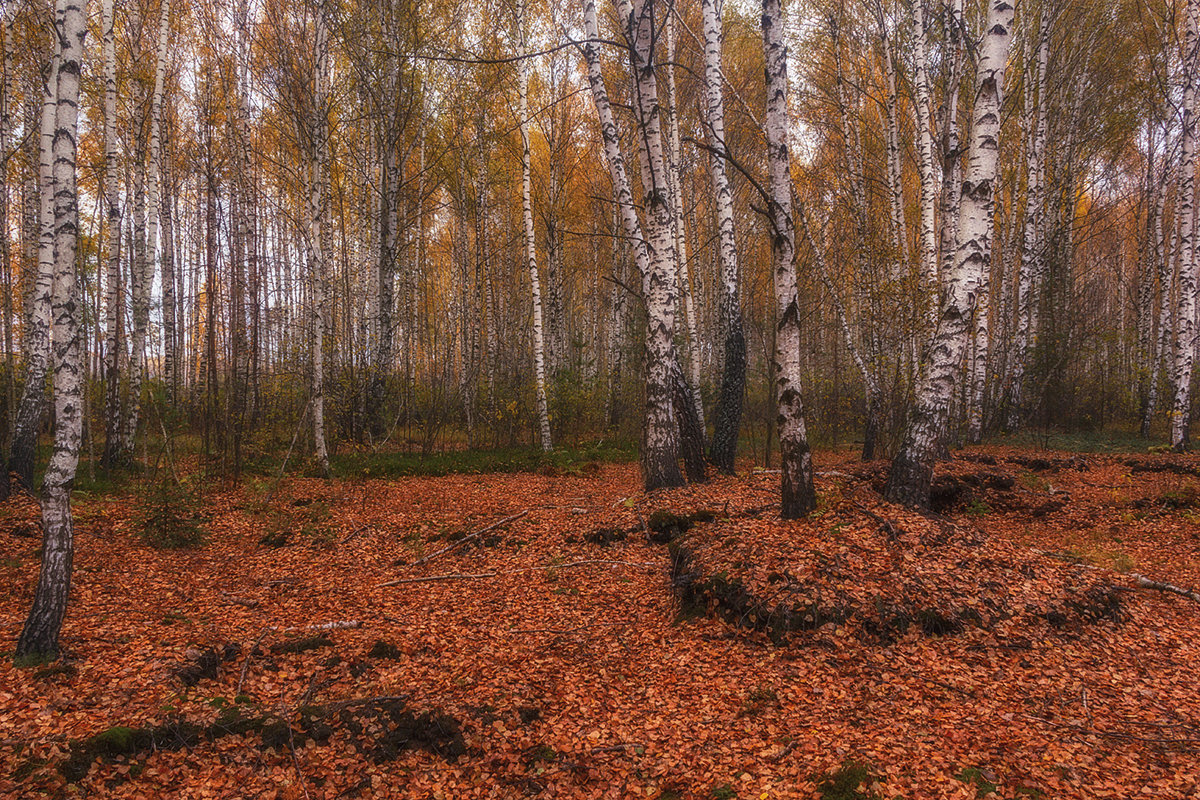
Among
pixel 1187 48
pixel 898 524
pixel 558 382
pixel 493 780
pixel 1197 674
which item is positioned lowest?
pixel 493 780

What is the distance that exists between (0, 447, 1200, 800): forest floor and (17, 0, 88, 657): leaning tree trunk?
295 mm

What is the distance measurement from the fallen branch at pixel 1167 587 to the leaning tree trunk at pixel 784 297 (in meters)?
2.64

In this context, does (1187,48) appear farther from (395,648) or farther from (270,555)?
(270,555)

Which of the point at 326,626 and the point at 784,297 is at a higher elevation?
the point at 784,297

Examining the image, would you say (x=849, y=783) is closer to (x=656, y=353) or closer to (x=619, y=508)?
(x=619, y=508)

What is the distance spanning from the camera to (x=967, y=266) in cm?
542

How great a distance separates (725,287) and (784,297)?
3658 mm

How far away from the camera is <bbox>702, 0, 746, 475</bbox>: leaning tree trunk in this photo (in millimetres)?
8219

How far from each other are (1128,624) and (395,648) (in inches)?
207

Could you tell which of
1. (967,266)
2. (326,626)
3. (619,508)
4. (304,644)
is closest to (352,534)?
(326,626)

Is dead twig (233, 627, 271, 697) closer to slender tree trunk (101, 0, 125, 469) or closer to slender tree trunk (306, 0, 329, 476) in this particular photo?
slender tree trunk (306, 0, 329, 476)

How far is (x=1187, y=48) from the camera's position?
10.1 meters

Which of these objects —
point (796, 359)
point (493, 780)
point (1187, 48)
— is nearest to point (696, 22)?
point (1187, 48)

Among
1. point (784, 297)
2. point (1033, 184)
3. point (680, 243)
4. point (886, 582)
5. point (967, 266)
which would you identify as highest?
point (1033, 184)
